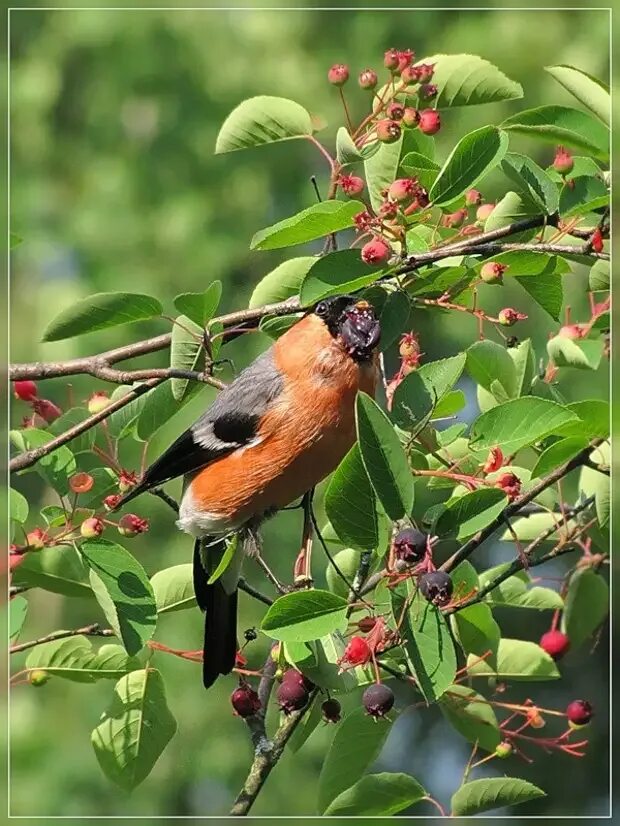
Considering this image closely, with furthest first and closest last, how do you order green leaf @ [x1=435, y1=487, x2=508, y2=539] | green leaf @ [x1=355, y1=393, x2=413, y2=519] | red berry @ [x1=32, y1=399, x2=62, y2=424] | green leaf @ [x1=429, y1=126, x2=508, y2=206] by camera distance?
red berry @ [x1=32, y1=399, x2=62, y2=424] < green leaf @ [x1=429, y1=126, x2=508, y2=206] < green leaf @ [x1=435, y1=487, x2=508, y2=539] < green leaf @ [x1=355, y1=393, x2=413, y2=519]

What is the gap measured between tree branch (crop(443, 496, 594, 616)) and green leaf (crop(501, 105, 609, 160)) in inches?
24.9

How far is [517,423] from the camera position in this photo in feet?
6.29

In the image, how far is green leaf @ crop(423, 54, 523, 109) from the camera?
219cm

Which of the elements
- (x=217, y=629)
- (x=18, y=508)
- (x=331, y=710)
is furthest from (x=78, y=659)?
(x=217, y=629)

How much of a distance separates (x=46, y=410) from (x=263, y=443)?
454 mm

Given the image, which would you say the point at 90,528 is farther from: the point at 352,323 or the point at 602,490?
the point at 602,490

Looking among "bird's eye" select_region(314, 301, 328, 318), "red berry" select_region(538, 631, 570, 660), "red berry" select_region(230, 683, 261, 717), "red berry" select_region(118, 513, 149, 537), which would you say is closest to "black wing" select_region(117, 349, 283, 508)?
"bird's eye" select_region(314, 301, 328, 318)

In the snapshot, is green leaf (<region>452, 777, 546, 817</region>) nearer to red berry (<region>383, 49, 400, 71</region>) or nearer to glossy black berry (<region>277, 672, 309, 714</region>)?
glossy black berry (<region>277, 672, 309, 714</region>)

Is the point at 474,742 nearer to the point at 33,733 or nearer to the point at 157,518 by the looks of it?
the point at 33,733

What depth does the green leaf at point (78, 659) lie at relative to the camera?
2.06 meters

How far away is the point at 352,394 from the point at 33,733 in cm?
164

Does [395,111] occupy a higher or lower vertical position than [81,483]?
higher

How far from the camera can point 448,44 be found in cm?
878

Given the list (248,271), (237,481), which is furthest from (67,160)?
(237,481)
